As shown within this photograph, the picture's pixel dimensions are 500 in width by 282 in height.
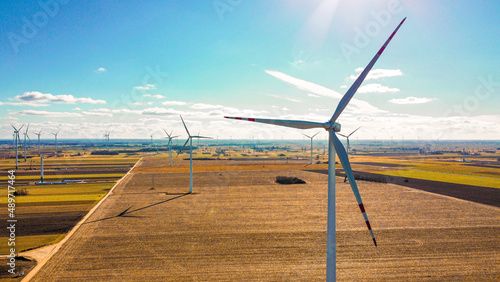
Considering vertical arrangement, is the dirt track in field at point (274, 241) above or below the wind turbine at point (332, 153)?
below

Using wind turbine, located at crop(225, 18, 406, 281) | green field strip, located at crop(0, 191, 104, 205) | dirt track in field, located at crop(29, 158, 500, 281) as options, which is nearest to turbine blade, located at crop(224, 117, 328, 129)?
wind turbine, located at crop(225, 18, 406, 281)

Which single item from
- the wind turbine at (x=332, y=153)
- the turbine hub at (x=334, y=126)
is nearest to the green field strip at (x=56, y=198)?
the wind turbine at (x=332, y=153)

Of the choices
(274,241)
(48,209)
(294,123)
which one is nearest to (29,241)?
(48,209)

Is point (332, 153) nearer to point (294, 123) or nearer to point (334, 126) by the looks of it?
point (334, 126)

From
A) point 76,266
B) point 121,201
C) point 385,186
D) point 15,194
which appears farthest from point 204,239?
point 385,186

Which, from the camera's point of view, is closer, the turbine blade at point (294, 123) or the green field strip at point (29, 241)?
the turbine blade at point (294, 123)

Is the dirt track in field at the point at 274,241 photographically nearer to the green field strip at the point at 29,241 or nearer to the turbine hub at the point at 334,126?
the green field strip at the point at 29,241

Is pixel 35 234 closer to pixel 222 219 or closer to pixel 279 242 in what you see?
pixel 222 219
